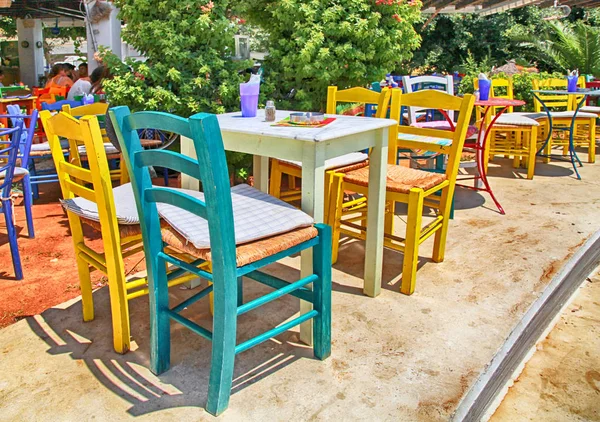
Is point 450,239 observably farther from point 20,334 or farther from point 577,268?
point 20,334

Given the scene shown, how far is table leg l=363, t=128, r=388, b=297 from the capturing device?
272 centimetres

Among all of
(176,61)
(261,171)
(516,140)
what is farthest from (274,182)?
(516,140)

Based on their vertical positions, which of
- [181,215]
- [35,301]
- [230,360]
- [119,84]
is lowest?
[35,301]

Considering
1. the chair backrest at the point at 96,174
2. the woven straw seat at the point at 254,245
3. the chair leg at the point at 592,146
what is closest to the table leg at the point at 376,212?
the woven straw seat at the point at 254,245

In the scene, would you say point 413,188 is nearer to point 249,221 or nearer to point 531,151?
point 249,221

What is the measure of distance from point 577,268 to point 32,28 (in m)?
16.4

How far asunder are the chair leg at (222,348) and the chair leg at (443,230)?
5.59 ft

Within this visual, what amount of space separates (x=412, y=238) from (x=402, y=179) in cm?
37

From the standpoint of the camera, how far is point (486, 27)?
1516 cm

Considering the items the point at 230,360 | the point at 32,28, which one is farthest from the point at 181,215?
the point at 32,28

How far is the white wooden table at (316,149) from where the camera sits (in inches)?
88.5

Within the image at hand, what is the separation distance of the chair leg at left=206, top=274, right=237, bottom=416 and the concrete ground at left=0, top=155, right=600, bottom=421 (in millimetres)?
66

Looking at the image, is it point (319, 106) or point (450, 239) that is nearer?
point (450, 239)

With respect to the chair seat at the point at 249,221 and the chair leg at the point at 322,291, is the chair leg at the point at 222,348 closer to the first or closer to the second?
the chair seat at the point at 249,221
